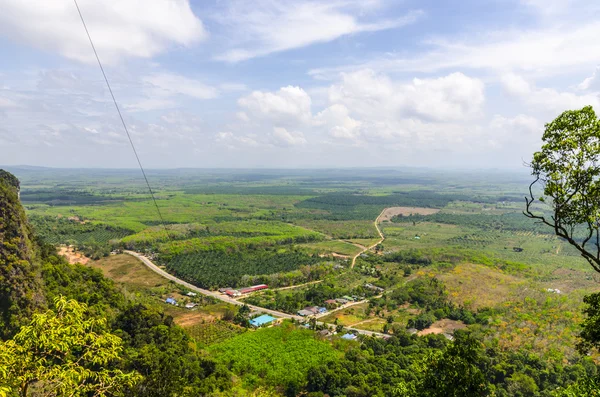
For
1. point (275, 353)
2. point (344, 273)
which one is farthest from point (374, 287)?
point (275, 353)

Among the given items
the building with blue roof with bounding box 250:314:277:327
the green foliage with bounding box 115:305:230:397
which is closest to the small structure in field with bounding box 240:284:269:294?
the building with blue roof with bounding box 250:314:277:327

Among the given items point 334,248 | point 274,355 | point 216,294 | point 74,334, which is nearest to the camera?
point 74,334

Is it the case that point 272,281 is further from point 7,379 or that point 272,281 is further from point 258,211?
point 258,211

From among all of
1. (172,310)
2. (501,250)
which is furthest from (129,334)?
(501,250)

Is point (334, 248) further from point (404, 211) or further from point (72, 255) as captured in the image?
point (404, 211)

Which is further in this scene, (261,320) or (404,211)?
(404,211)

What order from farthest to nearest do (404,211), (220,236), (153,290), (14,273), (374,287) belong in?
(404,211), (220,236), (374,287), (153,290), (14,273)

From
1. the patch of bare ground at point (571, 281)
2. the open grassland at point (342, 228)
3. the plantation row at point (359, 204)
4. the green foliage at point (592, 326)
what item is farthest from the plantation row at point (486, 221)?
the green foliage at point (592, 326)
